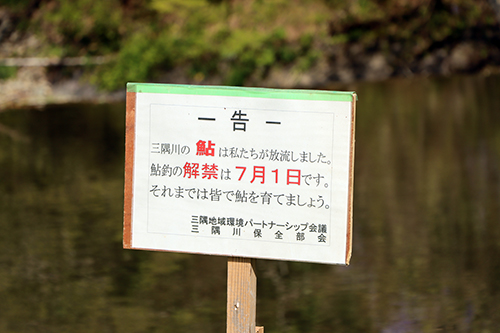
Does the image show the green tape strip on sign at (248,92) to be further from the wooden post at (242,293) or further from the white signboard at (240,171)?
the wooden post at (242,293)

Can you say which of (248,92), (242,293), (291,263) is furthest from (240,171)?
(291,263)

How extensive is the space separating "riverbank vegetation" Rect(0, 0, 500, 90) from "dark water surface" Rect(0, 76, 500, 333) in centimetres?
333

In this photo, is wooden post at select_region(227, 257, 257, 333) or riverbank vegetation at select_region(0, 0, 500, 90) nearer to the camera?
wooden post at select_region(227, 257, 257, 333)

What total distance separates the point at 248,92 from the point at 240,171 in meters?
0.32

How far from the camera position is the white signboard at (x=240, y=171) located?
2947mm

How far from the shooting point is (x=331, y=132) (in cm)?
294

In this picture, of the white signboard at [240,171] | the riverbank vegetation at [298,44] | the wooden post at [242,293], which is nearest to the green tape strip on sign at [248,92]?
the white signboard at [240,171]

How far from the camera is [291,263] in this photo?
5.75 meters

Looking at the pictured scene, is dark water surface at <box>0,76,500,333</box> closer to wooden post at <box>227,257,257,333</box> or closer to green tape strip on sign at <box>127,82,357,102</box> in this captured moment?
wooden post at <box>227,257,257,333</box>

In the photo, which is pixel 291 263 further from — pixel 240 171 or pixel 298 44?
pixel 298 44

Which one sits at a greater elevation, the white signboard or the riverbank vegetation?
the riverbank vegetation

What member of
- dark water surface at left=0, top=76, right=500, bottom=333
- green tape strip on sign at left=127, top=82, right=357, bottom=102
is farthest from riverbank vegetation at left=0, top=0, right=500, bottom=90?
green tape strip on sign at left=127, top=82, right=357, bottom=102

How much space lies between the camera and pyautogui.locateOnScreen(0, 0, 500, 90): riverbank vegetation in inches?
502

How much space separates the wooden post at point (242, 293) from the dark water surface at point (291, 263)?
1.41 meters
